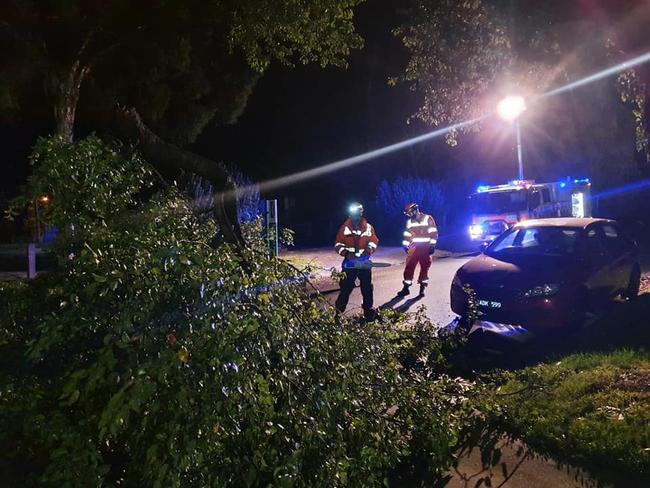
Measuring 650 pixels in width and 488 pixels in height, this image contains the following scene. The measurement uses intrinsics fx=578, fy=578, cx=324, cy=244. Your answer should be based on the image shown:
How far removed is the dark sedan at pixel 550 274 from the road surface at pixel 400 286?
3.85 feet

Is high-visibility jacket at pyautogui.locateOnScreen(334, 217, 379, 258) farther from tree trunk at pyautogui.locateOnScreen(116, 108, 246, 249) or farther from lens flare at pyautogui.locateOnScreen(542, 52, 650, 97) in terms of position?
tree trunk at pyautogui.locateOnScreen(116, 108, 246, 249)

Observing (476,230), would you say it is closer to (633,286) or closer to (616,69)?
(633,286)

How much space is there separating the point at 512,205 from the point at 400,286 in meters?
5.47

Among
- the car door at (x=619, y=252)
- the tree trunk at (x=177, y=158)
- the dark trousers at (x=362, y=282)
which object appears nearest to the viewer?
the tree trunk at (x=177, y=158)

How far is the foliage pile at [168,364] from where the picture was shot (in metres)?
2.38

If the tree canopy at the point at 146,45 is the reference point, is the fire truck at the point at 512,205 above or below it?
below

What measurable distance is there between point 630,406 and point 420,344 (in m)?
1.66

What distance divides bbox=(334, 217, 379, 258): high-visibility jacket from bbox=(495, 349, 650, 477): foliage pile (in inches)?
141

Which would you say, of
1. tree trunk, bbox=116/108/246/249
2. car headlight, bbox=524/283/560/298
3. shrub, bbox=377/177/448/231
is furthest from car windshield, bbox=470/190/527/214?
tree trunk, bbox=116/108/246/249

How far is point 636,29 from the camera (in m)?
5.68

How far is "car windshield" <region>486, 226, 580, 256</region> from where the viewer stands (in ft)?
25.6

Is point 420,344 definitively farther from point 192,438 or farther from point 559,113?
point 559,113

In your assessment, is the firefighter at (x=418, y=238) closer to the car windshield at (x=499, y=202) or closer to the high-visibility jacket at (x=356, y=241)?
the high-visibility jacket at (x=356, y=241)

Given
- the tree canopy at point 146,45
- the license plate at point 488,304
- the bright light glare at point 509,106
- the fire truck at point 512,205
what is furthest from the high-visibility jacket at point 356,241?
the fire truck at point 512,205
